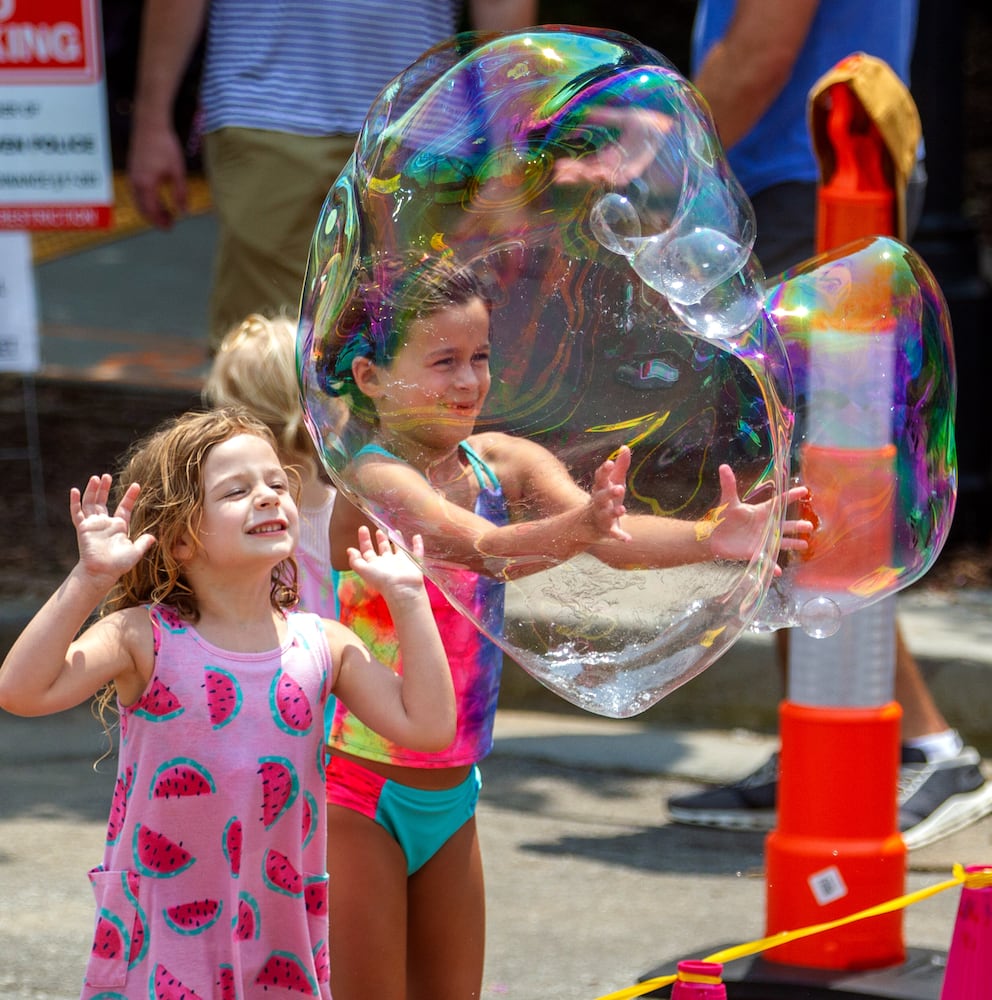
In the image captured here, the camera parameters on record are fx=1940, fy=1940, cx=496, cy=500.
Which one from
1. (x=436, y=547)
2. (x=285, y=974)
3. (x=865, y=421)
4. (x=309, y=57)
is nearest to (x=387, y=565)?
(x=436, y=547)

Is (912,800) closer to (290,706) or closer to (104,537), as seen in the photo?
(290,706)

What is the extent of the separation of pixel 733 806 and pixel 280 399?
6.62 ft

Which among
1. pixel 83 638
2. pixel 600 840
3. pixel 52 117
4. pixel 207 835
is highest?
pixel 83 638

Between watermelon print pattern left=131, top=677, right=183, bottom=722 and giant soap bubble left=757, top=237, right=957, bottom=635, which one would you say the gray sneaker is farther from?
watermelon print pattern left=131, top=677, right=183, bottom=722

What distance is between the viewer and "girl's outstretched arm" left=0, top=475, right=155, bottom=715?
2.49 m

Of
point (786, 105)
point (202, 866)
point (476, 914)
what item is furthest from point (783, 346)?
point (786, 105)

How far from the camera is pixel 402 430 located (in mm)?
2805

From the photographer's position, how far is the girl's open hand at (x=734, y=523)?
9.17ft

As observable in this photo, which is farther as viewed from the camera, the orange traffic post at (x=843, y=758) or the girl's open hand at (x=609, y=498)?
the orange traffic post at (x=843, y=758)

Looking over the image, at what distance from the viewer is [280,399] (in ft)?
10.9

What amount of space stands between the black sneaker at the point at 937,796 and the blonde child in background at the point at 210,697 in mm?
2215

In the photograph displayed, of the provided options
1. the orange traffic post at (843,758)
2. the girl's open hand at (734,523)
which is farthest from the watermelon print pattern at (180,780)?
the orange traffic post at (843,758)

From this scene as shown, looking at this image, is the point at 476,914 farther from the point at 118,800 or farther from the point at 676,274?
the point at 676,274

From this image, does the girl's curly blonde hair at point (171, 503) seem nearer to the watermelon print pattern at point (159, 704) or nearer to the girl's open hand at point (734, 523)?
the watermelon print pattern at point (159, 704)
